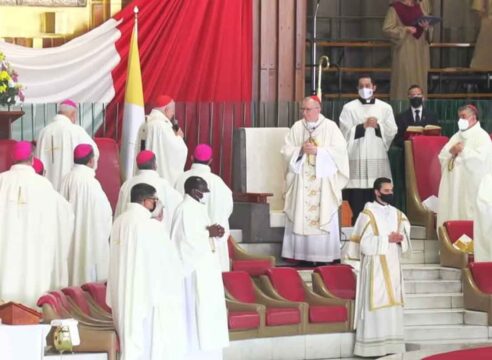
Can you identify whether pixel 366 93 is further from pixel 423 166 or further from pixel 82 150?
pixel 82 150

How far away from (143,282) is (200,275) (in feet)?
3.18

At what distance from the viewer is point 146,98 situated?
20.4 meters

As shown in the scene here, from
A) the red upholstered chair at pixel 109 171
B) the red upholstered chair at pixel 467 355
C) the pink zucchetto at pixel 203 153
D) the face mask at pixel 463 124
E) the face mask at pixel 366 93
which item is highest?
the face mask at pixel 366 93

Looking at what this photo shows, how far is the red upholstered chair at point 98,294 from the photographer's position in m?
15.0

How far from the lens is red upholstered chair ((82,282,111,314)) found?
15.0 m

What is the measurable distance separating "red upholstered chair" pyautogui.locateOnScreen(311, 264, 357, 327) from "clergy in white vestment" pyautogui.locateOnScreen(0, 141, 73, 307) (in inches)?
108

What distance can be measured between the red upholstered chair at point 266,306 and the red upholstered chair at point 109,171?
272 centimetres

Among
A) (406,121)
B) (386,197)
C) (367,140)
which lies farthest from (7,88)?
(406,121)

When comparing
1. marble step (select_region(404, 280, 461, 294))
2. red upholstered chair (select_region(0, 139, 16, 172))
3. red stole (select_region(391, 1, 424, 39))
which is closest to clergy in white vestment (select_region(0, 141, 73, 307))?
red upholstered chair (select_region(0, 139, 16, 172))

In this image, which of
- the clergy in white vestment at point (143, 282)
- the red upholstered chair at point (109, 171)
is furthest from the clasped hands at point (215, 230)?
the red upholstered chair at point (109, 171)

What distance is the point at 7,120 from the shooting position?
704 inches

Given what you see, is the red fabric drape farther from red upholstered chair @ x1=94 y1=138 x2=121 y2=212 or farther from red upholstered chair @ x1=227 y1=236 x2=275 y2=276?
red upholstered chair @ x1=227 y1=236 x2=275 y2=276

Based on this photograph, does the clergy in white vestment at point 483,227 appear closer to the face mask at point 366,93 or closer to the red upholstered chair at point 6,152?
the face mask at point 366,93

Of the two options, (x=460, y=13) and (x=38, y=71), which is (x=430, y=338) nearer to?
(x=38, y=71)
